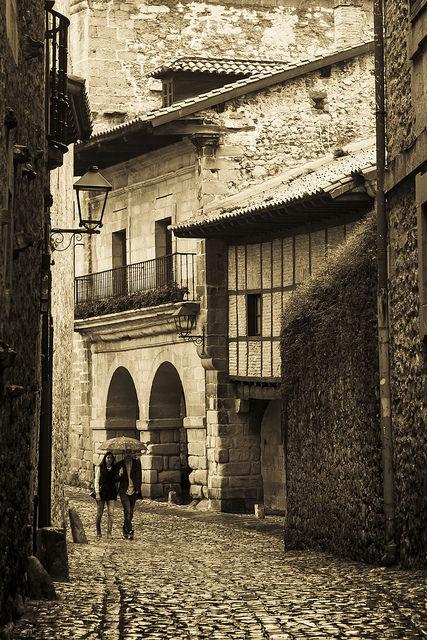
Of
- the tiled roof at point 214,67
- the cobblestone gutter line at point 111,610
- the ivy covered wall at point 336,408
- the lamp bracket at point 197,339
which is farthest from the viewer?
the tiled roof at point 214,67

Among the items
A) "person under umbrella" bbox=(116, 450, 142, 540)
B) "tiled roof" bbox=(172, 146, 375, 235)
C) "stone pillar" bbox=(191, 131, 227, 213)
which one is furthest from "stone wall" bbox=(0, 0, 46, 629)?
"stone pillar" bbox=(191, 131, 227, 213)

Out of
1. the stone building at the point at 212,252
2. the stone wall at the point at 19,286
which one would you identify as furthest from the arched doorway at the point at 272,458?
the stone wall at the point at 19,286

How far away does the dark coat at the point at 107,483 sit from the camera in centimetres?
2183

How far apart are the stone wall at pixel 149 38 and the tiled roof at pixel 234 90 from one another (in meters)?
6.20

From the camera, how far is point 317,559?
54.4 feet

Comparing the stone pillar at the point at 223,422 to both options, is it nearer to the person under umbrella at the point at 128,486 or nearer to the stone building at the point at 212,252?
the stone building at the point at 212,252

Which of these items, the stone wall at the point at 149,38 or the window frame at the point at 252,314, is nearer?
the window frame at the point at 252,314

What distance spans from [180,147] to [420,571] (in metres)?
18.2

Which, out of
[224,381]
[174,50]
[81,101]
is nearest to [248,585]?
[81,101]

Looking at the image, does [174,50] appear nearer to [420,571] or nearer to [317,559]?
[317,559]

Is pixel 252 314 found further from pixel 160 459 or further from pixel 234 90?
pixel 160 459

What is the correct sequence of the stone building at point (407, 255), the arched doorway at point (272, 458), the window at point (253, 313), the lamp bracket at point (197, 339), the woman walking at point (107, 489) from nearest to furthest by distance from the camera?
1. the stone building at point (407, 255)
2. the woman walking at point (107, 489)
3. the window at point (253, 313)
4. the arched doorway at point (272, 458)
5. the lamp bracket at point (197, 339)

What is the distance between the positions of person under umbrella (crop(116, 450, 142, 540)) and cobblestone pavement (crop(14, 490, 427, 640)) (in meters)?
1.47

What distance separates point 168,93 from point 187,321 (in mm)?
5512
